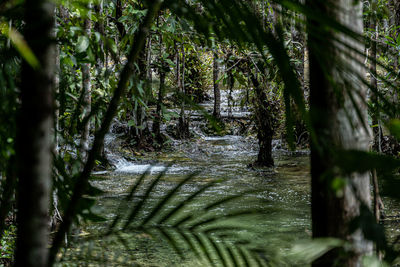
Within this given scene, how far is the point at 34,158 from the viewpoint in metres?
0.39

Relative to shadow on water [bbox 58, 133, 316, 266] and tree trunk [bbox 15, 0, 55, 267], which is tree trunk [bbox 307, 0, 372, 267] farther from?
tree trunk [bbox 15, 0, 55, 267]

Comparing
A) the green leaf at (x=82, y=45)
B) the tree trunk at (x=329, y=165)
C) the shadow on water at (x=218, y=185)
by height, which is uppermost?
the green leaf at (x=82, y=45)

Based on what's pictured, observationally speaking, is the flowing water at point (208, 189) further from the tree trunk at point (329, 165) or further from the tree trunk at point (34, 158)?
the tree trunk at point (34, 158)

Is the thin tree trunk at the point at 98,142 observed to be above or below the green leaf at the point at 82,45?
below

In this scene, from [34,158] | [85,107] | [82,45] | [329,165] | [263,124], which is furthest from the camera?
[263,124]

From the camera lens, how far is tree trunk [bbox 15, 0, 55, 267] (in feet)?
1.26

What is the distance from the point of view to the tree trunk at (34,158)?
0.39 m

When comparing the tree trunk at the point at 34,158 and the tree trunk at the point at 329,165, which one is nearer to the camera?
the tree trunk at the point at 34,158

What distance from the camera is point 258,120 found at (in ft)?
22.6

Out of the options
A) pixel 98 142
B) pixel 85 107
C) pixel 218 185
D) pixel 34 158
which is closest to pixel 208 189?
pixel 218 185

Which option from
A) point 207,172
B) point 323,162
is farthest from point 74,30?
point 207,172

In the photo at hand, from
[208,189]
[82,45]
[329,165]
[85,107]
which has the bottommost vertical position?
[208,189]

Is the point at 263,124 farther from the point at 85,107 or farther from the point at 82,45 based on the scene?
the point at 85,107

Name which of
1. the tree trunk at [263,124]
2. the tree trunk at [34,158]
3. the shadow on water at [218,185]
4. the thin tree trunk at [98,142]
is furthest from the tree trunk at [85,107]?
the tree trunk at [263,124]
